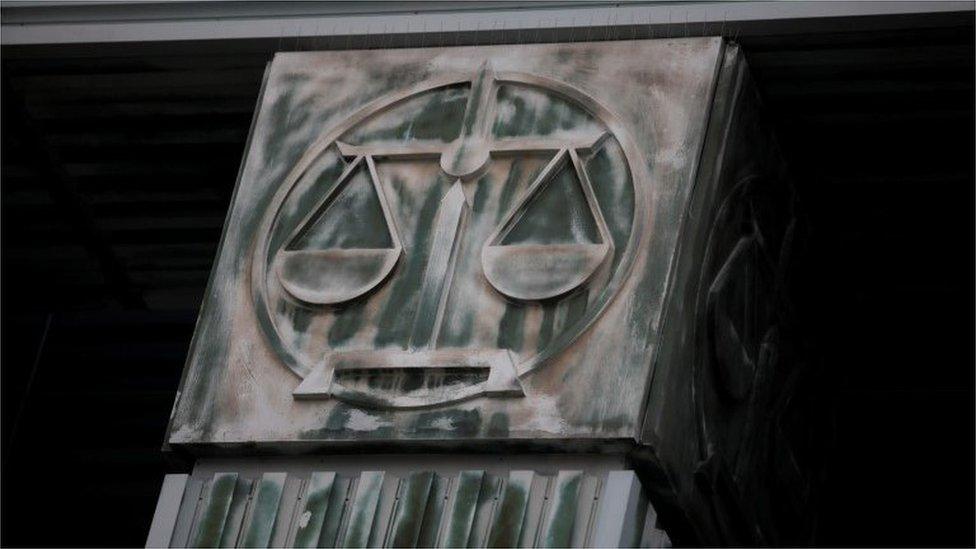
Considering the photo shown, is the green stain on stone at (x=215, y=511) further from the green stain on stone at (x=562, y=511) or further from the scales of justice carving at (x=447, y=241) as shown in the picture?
the green stain on stone at (x=562, y=511)

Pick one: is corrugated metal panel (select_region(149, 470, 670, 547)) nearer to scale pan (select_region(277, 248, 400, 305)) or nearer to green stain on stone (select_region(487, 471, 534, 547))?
green stain on stone (select_region(487, 471, 534, 547))

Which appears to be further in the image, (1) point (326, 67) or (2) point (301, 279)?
(1) point (326, 67)

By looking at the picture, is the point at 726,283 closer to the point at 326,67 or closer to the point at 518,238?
the point at 518,238

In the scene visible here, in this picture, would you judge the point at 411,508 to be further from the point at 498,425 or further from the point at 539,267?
the point at 539,267

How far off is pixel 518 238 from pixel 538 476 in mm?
1543

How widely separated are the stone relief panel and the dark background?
16.5 inches

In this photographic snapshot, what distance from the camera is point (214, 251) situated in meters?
16.9

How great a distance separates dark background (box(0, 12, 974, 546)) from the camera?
14312 millimetres

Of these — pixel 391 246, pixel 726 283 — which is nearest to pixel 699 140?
pixel 726 283

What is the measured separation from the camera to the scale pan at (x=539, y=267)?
42.1 ft

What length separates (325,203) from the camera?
1359 cm

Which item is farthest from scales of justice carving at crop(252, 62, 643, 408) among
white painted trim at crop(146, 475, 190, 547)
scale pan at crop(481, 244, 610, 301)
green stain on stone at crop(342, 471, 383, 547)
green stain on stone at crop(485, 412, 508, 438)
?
white painted trim at crop(146, 475, 190, 547)

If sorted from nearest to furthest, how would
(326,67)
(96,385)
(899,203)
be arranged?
1. (326,67)
2. (899,203)
3. (96,385)

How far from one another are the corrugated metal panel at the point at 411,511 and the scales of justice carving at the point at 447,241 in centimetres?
48
